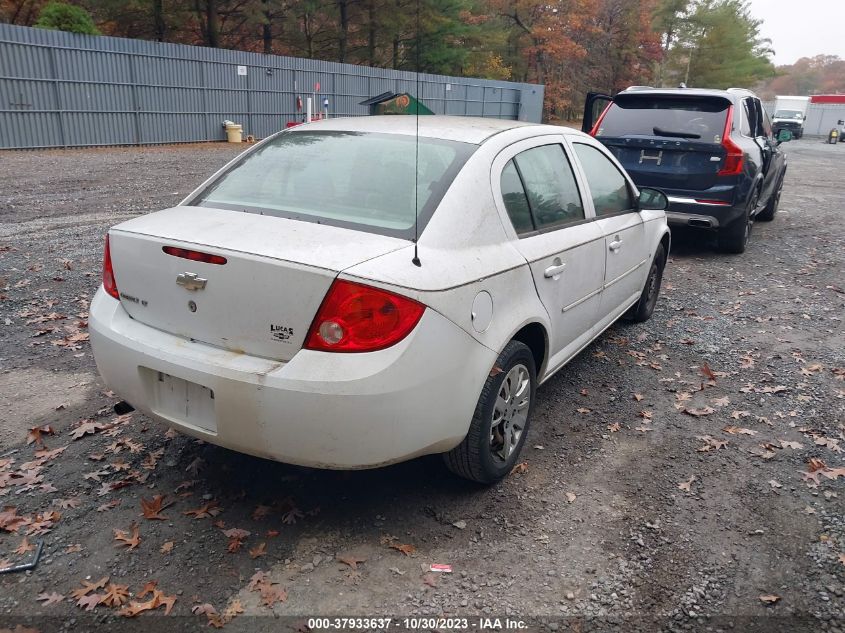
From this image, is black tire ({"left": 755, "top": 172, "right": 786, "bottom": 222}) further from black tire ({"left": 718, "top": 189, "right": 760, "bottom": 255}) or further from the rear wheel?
black tire ({"left": 718, "top": 189, "right": 760, "bottom": 255})

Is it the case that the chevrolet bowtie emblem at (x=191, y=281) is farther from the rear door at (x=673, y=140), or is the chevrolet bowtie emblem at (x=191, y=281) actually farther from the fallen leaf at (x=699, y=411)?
the rear door at (x=673, y=140)

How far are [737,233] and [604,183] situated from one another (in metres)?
4.93

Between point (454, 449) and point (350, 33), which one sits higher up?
point (350, 33)

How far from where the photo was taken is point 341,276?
2.60 metres

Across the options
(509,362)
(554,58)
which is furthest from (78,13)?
(554,58)

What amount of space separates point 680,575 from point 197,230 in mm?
2483

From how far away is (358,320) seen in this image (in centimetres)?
262

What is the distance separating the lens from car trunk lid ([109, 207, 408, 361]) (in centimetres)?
265

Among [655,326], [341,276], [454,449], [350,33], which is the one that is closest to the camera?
[341,276]

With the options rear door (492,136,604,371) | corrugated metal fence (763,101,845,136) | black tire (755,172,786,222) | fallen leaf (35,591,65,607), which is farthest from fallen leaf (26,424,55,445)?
corrugated metal fence (763,101,845,136)

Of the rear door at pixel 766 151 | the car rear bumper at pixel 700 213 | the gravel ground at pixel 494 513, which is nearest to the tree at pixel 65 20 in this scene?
the gravel ground at pixel 494 513

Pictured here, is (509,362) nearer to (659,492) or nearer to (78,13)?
(659,492)

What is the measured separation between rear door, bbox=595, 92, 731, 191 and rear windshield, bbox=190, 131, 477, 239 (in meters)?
5.60

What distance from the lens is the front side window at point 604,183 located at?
4.48m
